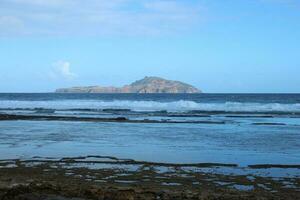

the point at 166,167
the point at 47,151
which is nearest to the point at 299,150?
the point at 166,167

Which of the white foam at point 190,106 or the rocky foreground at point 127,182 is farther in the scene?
the white foam at point 190,106

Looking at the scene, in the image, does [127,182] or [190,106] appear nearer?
[127,182]

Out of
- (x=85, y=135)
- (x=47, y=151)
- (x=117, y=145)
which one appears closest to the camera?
(x=47, y=151)

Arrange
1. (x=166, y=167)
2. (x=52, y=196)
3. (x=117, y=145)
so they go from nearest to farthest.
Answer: (x=52, y=196)
(x=166, y=167)
(x=117, y=145)

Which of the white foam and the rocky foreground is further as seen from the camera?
the white foam

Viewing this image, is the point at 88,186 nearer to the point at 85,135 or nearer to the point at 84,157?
the point at 84,157

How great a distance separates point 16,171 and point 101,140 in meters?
9.03

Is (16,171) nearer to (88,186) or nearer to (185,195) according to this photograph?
(88,186)

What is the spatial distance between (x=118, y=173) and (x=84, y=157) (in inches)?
133

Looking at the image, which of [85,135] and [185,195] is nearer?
[185,195]

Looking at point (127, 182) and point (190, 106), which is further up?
point (190, 106)

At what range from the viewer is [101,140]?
2147 centimetres

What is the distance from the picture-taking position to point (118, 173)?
12.3m

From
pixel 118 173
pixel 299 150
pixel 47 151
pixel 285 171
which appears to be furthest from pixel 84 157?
pixel 299 150
